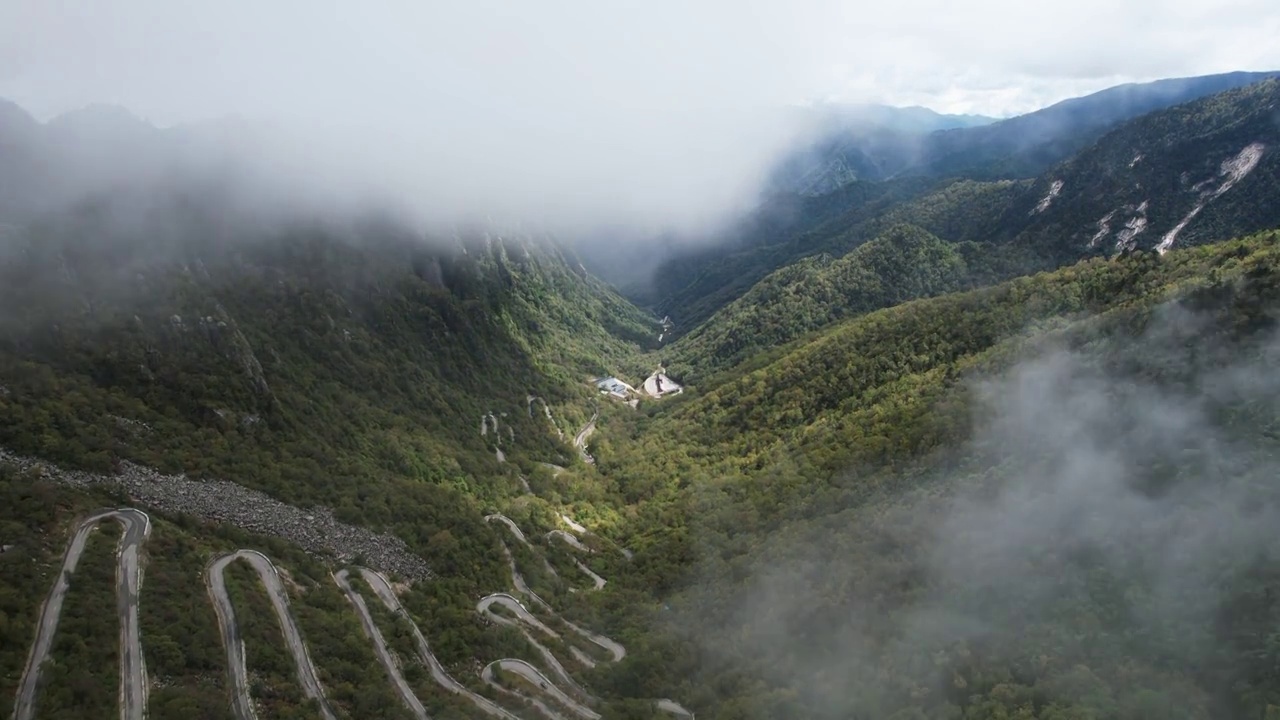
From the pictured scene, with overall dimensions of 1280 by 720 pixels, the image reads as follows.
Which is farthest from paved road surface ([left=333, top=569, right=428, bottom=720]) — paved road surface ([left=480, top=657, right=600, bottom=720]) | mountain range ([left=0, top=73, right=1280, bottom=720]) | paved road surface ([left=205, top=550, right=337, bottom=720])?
paved road surface ([left=480, top=657, right=600, bottom=720])

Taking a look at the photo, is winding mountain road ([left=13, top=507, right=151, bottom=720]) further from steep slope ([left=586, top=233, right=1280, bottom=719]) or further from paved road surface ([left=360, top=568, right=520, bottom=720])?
steep slope ([left=586, top=233, right=1280, bottom=719])

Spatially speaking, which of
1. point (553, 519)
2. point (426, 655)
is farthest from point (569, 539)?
point (426, 655)

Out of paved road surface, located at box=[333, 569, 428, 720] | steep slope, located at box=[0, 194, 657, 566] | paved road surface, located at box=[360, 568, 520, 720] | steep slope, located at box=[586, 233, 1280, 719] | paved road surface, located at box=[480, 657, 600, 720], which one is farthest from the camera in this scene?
steep slope, located at box=[0, 194, 657, 566]

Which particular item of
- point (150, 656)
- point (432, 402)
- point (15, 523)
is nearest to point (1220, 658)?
point (150, 656)

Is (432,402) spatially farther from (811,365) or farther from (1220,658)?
(1220,658)

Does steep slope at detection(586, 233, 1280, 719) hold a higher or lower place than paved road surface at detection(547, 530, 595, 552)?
higher

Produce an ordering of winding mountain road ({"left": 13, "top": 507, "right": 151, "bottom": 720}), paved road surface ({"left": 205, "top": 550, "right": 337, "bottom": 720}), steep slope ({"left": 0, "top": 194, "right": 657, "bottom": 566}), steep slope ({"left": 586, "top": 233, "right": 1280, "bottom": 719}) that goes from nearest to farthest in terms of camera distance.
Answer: winding mountain road ({"left": 13, "top": 507, "right": 151, "bottom": 720}) < paved road surface ({"left": 205, "top": 550, "right": 337, "bottom": 720}) < steep slope ({"left": 586, "top": 233, "right": 1280, "bottom": 719}) < steep slope ({"left": 0, "top": 194, "right": 657, "bottom": 566})

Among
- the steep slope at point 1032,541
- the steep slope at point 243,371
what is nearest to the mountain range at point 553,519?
the steep slope at point 1032,541
